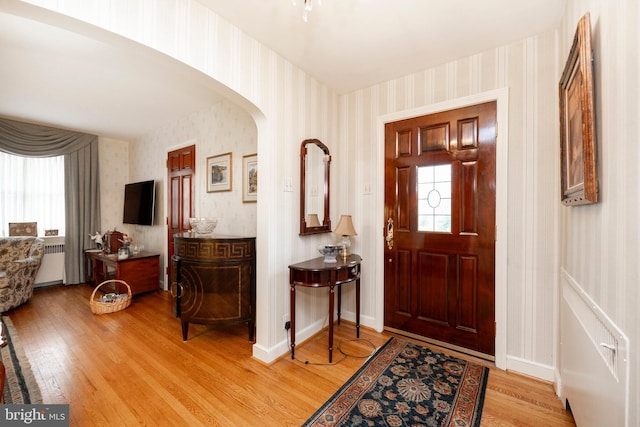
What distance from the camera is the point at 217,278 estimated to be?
8.11 ft

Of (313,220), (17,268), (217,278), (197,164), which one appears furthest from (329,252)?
(17,268)

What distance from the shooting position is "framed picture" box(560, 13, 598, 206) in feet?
3.57

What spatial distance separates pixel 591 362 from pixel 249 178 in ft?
9.83

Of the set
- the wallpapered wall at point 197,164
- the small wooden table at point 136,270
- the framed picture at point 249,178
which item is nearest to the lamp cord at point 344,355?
the wallpapered wall at point 197,164

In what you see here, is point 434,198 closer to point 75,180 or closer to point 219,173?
point 219,173

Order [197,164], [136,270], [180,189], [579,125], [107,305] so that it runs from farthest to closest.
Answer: [180,189]
[136,270]
[197,164]
[107,305]
[579,125]

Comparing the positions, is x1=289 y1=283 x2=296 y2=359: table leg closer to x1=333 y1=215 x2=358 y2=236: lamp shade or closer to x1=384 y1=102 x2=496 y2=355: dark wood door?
x1=333 y1=215 x2=358 y2=236: lamp shade

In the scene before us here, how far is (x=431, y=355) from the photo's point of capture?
2.32 m

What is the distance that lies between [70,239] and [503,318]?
245 inches

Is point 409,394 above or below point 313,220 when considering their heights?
below

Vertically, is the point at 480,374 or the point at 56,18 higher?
the point at 56,18

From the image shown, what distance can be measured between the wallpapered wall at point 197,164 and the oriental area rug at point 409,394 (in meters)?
1.91

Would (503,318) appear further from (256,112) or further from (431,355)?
(256,112)

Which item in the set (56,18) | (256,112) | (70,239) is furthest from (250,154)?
(70,239)
